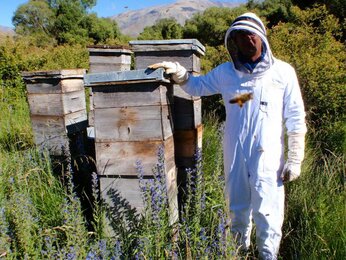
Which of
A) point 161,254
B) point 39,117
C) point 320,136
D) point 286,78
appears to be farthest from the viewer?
point 320,136

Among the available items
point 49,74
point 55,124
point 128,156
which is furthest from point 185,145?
point 49,74

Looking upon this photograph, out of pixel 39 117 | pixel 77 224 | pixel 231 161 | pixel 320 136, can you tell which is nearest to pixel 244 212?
pixel 231 161

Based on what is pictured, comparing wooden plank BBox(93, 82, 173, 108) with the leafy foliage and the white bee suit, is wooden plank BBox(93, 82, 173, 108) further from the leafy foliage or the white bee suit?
the leafy foliage

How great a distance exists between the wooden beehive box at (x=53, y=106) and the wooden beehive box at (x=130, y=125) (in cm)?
123

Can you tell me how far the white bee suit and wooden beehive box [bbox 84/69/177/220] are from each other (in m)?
0.49

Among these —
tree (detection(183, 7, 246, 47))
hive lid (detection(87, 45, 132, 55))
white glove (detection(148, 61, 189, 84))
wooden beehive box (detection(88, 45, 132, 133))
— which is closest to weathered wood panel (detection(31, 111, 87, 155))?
wooden beehive box (detection(88, 45, 132, 133))

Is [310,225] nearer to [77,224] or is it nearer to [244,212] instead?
[244,212]

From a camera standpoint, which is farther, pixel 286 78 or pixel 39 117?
pixel 39 117

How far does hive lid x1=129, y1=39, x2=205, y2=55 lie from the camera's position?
2881mm

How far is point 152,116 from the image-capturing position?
8.50ft

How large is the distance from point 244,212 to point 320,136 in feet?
10.6

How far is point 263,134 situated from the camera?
247 centimetres

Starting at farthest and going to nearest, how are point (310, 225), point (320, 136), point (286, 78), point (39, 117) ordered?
point (320, 136), point (39, 117), point (310, 225), point (286, 78)

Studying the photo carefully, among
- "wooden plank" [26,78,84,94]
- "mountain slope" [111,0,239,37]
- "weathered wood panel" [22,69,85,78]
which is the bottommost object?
"wooden plank" [26,78,84,94]
